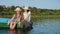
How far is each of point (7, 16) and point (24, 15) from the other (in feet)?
3.79

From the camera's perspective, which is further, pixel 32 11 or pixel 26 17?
pixel 32 11

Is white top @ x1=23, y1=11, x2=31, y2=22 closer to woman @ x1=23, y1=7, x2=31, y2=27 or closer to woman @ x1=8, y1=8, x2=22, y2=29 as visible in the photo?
woman @ x1=23, y1=7, x2=31, y2=27

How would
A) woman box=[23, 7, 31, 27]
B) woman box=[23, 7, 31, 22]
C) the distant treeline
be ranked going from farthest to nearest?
the distant treeline → woman box=[23, 7, 31, 22] → woman box=[23, 7, 31, 27]

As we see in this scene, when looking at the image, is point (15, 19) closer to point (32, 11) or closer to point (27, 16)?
point (27, 16)

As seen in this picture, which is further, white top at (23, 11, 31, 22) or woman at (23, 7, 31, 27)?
white top at (23, 11, 31, 22)

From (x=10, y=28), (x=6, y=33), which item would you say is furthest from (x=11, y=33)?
(x=10, y=28)

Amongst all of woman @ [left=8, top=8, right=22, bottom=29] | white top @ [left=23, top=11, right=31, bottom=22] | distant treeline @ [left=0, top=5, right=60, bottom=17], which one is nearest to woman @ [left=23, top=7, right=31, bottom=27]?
white top @ [left=23, top=11, right=31, bottom=22]

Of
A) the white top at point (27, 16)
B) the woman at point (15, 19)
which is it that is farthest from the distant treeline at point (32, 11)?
the white top at point (27, 16)

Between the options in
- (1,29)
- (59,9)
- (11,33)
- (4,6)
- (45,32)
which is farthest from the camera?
(59,9)

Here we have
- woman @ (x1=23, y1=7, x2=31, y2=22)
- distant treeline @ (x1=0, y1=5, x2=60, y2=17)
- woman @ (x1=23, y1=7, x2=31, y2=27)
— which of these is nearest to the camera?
woman @ (x1=23, y1=7, x2=31, y2=27)

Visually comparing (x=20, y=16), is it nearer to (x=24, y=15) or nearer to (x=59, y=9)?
(x=24, y=15)

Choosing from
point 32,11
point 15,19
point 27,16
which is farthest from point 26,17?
point 32,11

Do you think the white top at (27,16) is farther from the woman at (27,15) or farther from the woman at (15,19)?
the woman at (15,19)

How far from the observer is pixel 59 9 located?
26.6 feet
